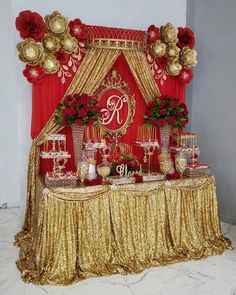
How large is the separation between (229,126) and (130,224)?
176 centimetres

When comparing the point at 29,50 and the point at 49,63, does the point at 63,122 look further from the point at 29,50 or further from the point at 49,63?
the point at 29,50

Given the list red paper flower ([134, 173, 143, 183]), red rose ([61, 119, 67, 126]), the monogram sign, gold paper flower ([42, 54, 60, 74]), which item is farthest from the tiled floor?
gold paper flower ([42, 54, 60, 74])

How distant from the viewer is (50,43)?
287cm

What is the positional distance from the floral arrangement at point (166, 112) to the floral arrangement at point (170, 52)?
292 mm

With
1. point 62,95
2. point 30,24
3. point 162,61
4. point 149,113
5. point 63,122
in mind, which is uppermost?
point 30,24

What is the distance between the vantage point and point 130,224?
288 centimetres

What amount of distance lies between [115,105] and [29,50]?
1005 millimetres

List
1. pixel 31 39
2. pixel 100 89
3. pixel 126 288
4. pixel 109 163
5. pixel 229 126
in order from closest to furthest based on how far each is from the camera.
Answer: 1. pixel 126 288
2. pixel 31 39
3. pixel 109 163
4. pixel 100 89
5. pixel 229 126

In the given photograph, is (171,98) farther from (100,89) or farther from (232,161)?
(232,161)

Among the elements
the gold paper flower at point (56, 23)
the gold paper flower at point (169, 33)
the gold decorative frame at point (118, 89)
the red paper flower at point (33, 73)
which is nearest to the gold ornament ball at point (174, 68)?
the gold paper flower at point (169, 33)

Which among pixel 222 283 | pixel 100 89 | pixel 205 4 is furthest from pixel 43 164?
pixel 205 4

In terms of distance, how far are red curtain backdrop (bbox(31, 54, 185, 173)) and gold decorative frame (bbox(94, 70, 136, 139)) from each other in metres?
0.05

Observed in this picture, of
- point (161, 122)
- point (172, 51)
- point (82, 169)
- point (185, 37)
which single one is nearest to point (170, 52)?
point (172, 51)

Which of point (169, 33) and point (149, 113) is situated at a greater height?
point (169, 33)
